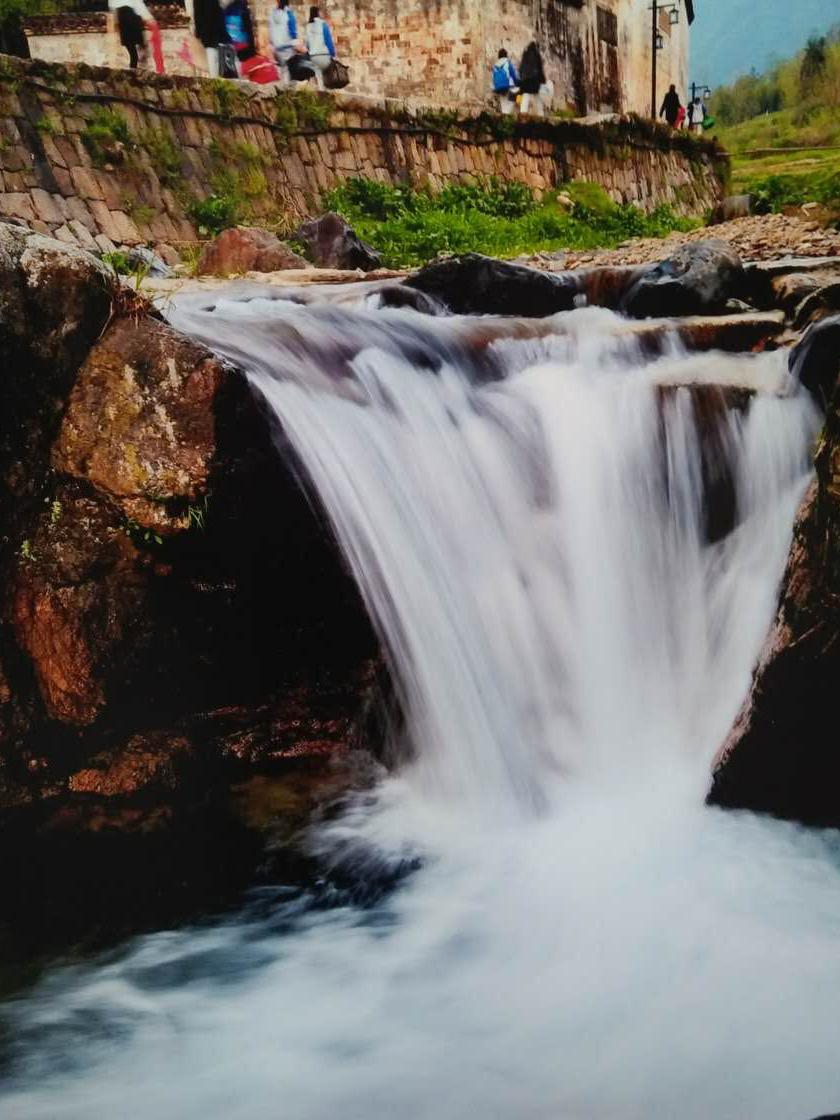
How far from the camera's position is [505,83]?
61.6 feet

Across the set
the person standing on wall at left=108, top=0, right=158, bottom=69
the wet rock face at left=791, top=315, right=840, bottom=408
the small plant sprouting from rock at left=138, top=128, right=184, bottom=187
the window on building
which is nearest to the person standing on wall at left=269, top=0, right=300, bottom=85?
the person standing on wall at left=108, top=0, right=158, bottom=69

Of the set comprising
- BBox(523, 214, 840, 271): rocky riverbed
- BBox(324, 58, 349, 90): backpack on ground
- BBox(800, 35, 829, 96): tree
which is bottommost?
BBox(523, 214, 840, 271): rocky riverbed

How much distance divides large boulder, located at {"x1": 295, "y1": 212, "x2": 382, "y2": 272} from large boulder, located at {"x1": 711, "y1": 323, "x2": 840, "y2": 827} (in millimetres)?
7000

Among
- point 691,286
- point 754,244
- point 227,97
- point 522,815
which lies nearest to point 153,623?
point 522,815

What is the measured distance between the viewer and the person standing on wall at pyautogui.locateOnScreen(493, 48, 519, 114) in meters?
18.8

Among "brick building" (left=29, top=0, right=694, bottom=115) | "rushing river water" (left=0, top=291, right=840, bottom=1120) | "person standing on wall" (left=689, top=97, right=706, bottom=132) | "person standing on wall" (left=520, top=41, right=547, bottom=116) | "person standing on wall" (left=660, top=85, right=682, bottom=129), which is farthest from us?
"person standing on wall" (left=689, top=97, right=706, bottom=132)

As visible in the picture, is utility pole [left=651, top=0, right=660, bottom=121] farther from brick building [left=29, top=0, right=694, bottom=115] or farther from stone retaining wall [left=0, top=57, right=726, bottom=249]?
Answer: stone retaining wall [left=0, top=57, right=726, bottom=249]

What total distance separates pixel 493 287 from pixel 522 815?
3.70 m

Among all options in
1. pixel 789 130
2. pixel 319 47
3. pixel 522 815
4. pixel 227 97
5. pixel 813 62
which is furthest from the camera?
pixel 813 62

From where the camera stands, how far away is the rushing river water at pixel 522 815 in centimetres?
252

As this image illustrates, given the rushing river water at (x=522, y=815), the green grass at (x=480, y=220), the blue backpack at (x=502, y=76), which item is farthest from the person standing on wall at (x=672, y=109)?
the rushing river water at (x=522, y=815)

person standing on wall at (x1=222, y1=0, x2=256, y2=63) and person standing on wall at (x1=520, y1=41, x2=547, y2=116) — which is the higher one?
person standing on wall at (x1=222, y1=0, x2=256, y2=63)

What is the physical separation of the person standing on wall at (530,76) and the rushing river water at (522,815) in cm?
1616

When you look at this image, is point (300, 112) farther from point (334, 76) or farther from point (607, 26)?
point (607, 26)
